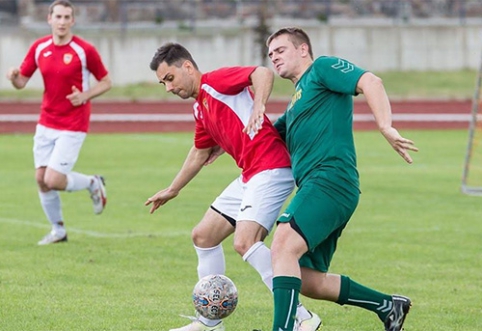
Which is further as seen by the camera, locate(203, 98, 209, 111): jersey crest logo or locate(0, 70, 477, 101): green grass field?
locate(0, 70, 477, 101): green grass field

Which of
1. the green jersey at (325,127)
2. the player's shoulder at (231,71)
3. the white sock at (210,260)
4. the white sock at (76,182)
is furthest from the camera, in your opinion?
the white sock at (76,182)

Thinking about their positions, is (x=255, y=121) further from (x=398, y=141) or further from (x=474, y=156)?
(x=474, y=156)

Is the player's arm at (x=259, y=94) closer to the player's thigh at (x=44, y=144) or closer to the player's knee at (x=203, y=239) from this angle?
the player's knee at (x=203, y=239)

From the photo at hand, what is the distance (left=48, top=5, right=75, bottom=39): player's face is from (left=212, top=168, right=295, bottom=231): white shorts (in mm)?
4623

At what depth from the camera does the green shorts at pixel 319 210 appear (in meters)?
6.28

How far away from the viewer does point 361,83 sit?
6129mm

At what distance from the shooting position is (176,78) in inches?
277

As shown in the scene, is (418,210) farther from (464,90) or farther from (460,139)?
(464,90)

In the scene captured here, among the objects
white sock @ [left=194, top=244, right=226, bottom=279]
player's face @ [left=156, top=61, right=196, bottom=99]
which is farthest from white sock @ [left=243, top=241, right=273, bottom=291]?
player's face @ [left=156, top=61, right=196, bottom=99]

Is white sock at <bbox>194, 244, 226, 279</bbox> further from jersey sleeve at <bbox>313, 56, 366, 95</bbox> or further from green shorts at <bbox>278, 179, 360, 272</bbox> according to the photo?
jersey sleeve at <bbox>313, 56, 366, 95</bbox>

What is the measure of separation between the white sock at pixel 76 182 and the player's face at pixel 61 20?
153cm

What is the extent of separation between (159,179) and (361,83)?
12243 millimetres

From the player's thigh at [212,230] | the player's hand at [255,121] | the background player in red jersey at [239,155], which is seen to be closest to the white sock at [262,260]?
the background player in red jersey at [239,155]

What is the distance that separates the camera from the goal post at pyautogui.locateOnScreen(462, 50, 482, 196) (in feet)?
51.9
